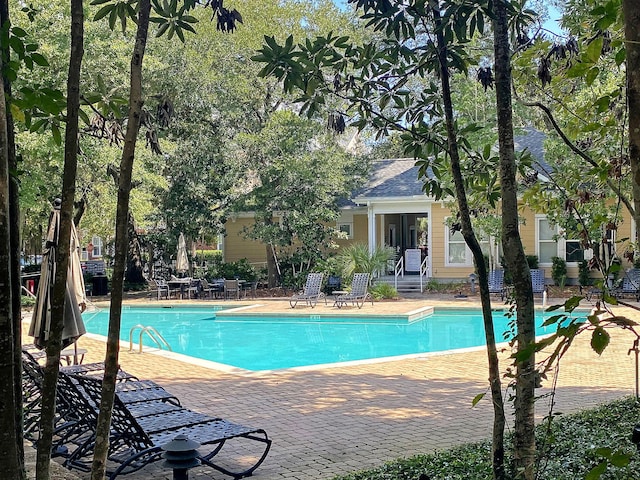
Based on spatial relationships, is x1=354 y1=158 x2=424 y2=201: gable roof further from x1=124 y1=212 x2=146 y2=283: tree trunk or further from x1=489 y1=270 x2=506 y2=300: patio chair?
x1=124 y1=212 x2=146 y2=283: tree trunk

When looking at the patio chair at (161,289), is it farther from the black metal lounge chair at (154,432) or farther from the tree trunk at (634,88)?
the tree trunk at (634,88)

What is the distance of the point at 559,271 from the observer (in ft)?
73.6

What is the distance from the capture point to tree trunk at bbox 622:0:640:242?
147 cm

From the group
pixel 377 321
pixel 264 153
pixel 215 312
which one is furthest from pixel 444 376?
pixel 264 153

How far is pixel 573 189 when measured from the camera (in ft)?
17.1

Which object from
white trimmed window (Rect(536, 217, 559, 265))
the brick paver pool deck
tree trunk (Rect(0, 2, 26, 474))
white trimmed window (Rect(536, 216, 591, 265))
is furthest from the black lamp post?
white trimmed window (Rect(536, 217, 559, 265))

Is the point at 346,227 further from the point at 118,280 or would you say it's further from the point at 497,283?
the point at 118,280

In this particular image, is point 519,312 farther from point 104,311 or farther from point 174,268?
point 174,268

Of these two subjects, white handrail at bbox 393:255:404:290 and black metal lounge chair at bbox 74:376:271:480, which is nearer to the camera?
black metal lounge chair at bbox 74:376:271:480

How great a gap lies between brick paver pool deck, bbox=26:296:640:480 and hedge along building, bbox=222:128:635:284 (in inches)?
405

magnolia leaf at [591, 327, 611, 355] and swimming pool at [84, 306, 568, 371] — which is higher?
magnolia leaf at [591, 327, 611, 355]

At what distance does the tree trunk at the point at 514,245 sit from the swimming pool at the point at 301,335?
9.04 meters

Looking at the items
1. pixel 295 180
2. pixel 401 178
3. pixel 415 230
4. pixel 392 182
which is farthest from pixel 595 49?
pixel 415 230

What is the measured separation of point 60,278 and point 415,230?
2745cm
